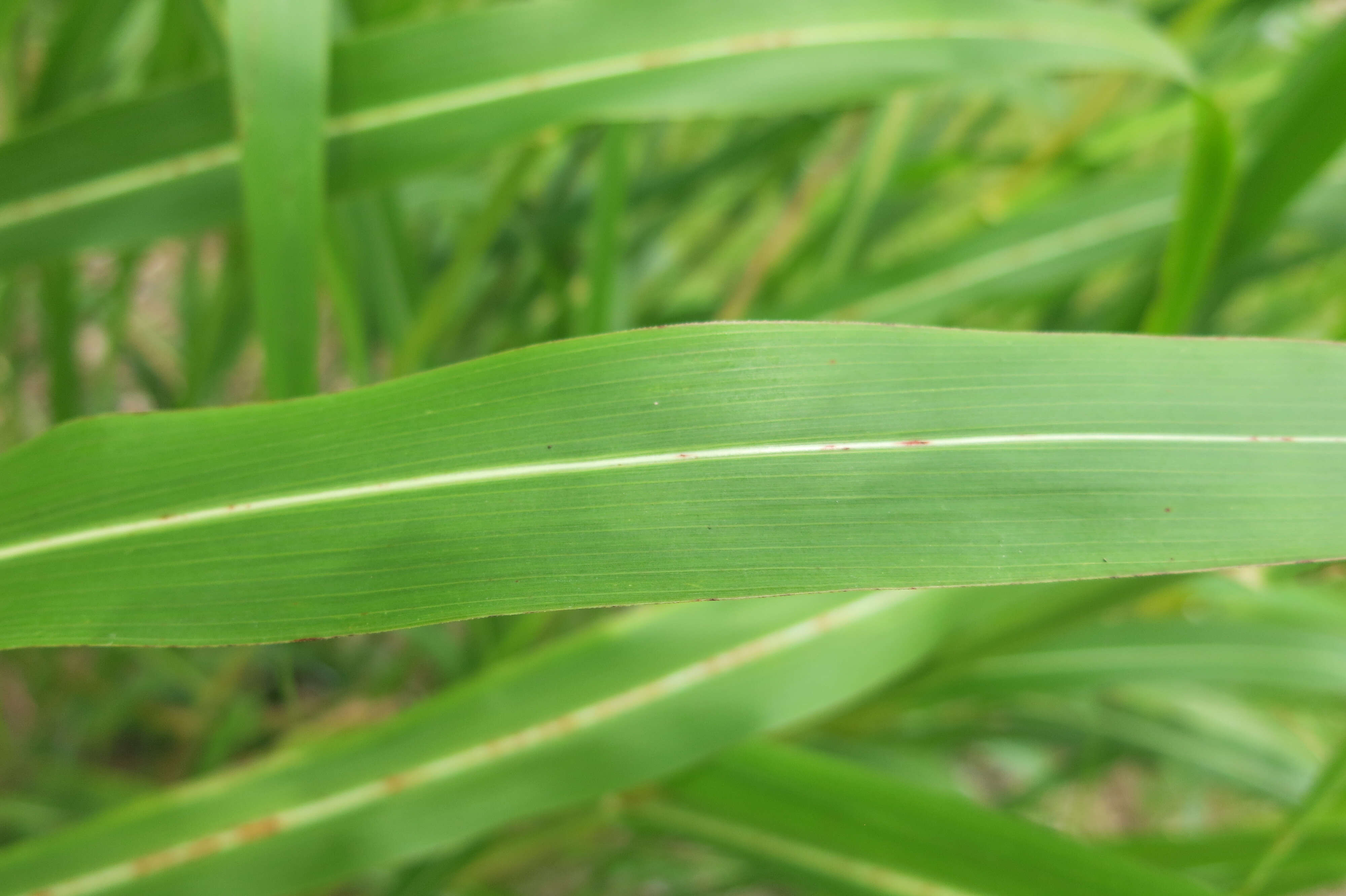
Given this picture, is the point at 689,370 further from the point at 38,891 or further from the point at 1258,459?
the point at 38,891

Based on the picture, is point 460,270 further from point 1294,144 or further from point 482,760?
point 1294,144

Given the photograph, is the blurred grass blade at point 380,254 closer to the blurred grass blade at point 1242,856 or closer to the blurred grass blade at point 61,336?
the blurred grass blade at point 61,336

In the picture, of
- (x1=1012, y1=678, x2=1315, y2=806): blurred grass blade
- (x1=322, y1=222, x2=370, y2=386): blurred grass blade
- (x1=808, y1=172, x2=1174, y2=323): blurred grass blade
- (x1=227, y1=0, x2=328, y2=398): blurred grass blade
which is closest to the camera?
(x1=227, y1=0, x2=328, y2=398): blurred grass blade

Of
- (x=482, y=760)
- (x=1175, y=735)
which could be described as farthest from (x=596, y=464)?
(x=1175, y=735)

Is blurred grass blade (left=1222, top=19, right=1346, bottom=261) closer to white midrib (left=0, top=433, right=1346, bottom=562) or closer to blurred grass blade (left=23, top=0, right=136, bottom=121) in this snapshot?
white midrib (left=0, top=433, right=1346, bottom=562)

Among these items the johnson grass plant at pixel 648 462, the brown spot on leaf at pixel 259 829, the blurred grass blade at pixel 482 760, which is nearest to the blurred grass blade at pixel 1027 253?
the johnson grass plant at pixel 648 462

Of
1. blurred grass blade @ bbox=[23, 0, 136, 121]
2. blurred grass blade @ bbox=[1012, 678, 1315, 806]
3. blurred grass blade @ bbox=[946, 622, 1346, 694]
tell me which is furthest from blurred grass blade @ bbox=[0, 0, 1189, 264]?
blurred grass blade @ bbox=[1012, 678, 1315, 806]

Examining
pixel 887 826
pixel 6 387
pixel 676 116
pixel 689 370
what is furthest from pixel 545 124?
pixel 6 387
